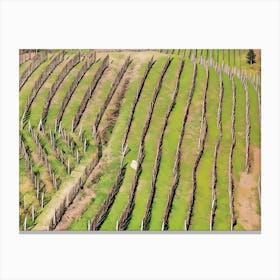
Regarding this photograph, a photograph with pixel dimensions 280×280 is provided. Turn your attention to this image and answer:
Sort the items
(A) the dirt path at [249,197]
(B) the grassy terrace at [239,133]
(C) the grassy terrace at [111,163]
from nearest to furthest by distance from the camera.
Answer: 1. (C) the grassy terrace at [111,163]
2. (A) the dirt path at [249,197]
3. (B) the grassy terrace at [239,133]

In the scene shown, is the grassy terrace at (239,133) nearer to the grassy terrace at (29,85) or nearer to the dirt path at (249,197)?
the dirt path at (249,197)

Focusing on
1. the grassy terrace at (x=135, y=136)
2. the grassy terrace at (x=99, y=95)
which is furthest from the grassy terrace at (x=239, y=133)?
the grassy terrace at (x=99, y=95)

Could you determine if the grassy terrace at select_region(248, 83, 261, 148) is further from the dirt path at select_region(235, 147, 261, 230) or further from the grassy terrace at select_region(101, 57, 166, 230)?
the grassy terrace at select_region(101, 57, 166, 230)

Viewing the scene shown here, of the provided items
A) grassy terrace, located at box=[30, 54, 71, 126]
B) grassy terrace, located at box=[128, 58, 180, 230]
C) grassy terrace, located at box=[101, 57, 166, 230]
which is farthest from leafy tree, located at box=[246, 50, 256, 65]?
grassy terrace, located at box=[30, 54, 71, 126]

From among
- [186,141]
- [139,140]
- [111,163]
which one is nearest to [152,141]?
[139,140]

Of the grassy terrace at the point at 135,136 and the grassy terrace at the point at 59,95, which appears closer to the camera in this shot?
the grassy terrace at the point at 135,136

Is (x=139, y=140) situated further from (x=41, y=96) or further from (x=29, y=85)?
(x=29, y=85)
